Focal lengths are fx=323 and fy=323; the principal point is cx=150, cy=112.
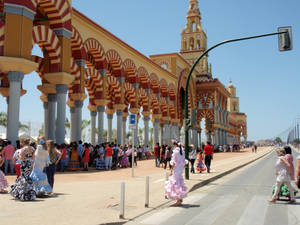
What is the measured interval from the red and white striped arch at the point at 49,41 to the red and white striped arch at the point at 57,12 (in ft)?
2.93

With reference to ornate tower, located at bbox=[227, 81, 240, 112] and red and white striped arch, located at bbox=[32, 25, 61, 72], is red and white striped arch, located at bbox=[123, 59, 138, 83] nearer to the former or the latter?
red and white striped arch, located at bbox=[32, 25, 61, 72]

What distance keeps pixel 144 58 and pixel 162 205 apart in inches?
896

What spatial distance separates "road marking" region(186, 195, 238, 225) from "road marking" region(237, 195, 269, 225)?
504 mm

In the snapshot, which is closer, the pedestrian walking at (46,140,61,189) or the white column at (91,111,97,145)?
the pedestrian walking at (46,140,61,189)

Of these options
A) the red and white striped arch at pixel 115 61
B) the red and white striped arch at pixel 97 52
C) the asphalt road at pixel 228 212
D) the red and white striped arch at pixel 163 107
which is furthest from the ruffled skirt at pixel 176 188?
the red and white striped arch at pixel 163 107

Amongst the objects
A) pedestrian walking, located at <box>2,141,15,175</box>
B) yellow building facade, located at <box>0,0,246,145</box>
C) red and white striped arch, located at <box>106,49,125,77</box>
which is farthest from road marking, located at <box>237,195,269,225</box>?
red and white striped arch, located at <box>106,49,125,77</box>

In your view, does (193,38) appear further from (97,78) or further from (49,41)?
(49,41)

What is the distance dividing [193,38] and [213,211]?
53112 millimetres

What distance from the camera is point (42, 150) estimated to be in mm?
8016

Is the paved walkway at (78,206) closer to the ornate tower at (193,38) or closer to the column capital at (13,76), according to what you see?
the column capital at (13,76)

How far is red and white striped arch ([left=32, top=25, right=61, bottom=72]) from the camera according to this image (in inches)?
607

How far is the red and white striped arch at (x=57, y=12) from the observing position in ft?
53.6

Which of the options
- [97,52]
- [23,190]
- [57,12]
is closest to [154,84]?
[97,52]

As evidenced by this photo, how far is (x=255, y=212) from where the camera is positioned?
7027 mm
